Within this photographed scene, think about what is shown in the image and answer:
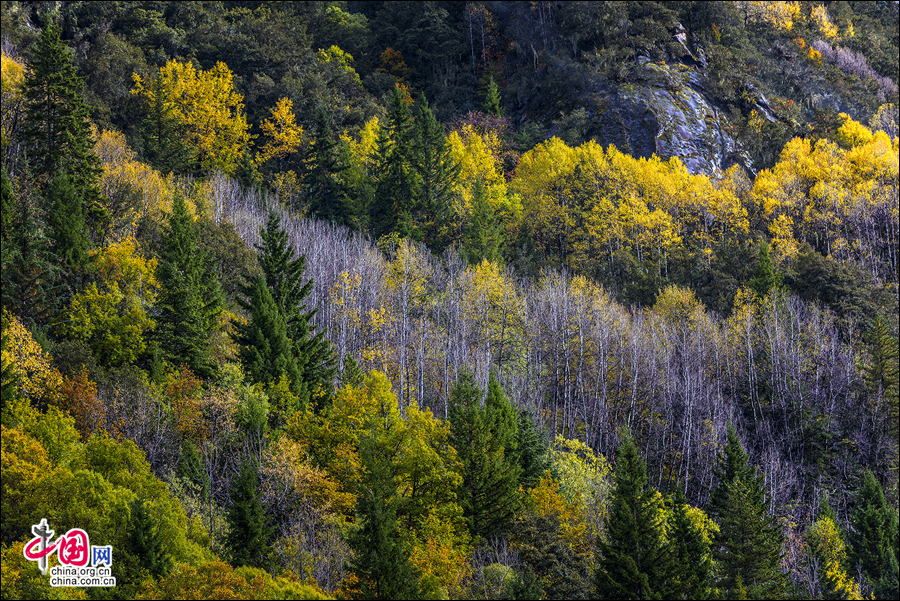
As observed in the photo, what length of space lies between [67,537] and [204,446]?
24.3 feet

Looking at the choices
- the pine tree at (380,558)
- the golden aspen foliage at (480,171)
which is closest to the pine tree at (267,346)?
the pine tree at (380,558)

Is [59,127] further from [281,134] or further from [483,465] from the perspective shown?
[483,465]

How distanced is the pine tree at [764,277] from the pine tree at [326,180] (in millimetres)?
35907

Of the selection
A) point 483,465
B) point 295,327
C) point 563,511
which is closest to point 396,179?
point 295,327

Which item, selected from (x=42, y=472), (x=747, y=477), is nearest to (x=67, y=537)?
(x=42, y=472)

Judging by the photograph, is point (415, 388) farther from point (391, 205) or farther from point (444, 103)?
point (444, 103)

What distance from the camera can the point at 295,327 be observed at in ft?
147

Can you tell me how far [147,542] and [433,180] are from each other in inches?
2080

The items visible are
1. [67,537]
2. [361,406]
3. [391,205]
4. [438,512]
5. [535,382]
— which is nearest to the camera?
[67,537]

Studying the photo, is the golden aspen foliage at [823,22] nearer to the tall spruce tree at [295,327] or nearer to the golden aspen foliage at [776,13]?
the golden aspen foliage at [776,13]

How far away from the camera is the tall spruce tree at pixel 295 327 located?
43.5 meters

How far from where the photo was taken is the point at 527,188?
259 feet

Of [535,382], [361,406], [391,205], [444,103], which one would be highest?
[444,103]

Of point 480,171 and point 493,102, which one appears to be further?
point 493,102
